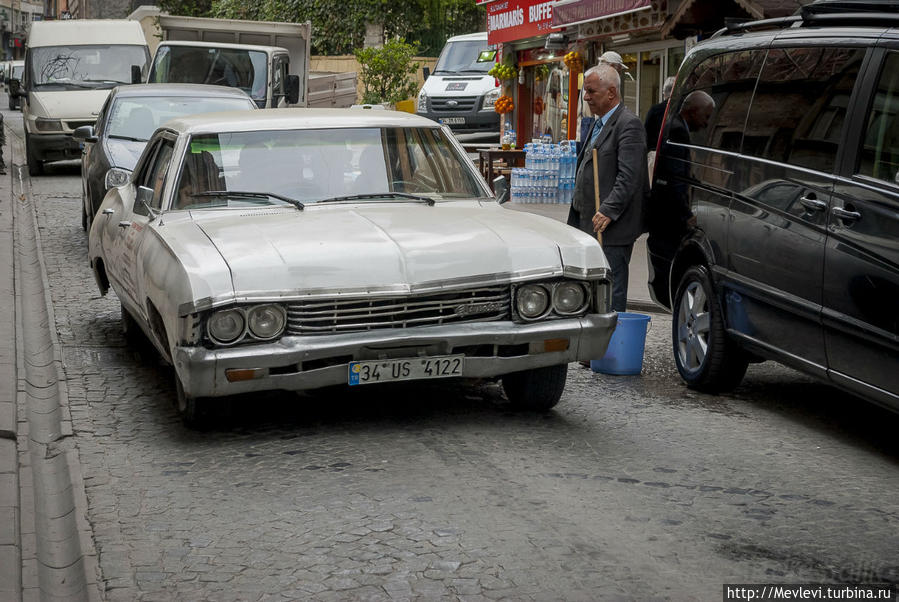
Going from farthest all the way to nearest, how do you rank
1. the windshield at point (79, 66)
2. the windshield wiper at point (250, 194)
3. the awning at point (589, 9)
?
1. the windshield at point (79, 66)
2. the awning at point (589, 9)
3. the windshield wiper at point (250, 194)

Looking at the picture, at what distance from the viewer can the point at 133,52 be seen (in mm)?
23141

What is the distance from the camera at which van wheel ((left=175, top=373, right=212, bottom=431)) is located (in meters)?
6.01

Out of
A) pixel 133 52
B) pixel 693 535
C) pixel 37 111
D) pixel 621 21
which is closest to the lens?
pixel 693 535

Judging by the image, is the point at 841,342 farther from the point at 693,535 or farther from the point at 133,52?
the point at 133,52

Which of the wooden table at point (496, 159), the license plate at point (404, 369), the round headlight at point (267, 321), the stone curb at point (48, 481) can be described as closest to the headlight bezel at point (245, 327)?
the round headlight at point (267, 321)

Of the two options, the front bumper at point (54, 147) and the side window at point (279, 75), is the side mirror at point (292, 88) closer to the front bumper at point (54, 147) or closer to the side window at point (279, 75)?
the side window at point (279, 75)

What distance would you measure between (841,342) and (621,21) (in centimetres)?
1336

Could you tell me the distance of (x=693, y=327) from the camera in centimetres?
725

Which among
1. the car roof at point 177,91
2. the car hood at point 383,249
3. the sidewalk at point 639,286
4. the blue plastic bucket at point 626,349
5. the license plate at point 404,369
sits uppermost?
the car roof at point 177,91

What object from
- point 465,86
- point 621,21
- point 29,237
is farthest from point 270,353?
point 465,86

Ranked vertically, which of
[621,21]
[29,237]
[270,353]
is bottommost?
[29,237]

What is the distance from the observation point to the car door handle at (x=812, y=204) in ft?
19.2

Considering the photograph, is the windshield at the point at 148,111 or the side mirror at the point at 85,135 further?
the side mirror at the point at 85,135

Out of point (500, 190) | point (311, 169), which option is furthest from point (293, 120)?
point (500, 190)
